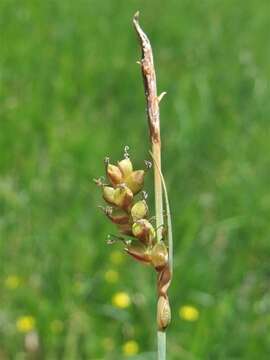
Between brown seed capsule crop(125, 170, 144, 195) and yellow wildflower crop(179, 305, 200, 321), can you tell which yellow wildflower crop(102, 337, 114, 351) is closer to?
yellow wildflower crop(179, 305, 200, 321)

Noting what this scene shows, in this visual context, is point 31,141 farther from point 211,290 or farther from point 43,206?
point 211,290

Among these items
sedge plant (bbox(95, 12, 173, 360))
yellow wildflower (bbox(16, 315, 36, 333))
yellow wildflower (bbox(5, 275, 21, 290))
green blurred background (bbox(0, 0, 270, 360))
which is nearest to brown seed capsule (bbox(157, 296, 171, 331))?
sedge plant (bbox(95, 12, 173, 360))

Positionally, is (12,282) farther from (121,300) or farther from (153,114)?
(153,114)

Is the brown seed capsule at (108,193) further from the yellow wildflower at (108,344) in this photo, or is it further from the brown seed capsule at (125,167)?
the yellow wildflower at (108,344)

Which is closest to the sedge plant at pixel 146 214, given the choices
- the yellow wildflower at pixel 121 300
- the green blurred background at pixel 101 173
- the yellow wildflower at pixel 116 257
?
the green blurred background at pixel 101 173

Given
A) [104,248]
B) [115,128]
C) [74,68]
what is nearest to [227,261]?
[104,248]

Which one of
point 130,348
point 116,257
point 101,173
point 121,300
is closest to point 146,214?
point 130,348
